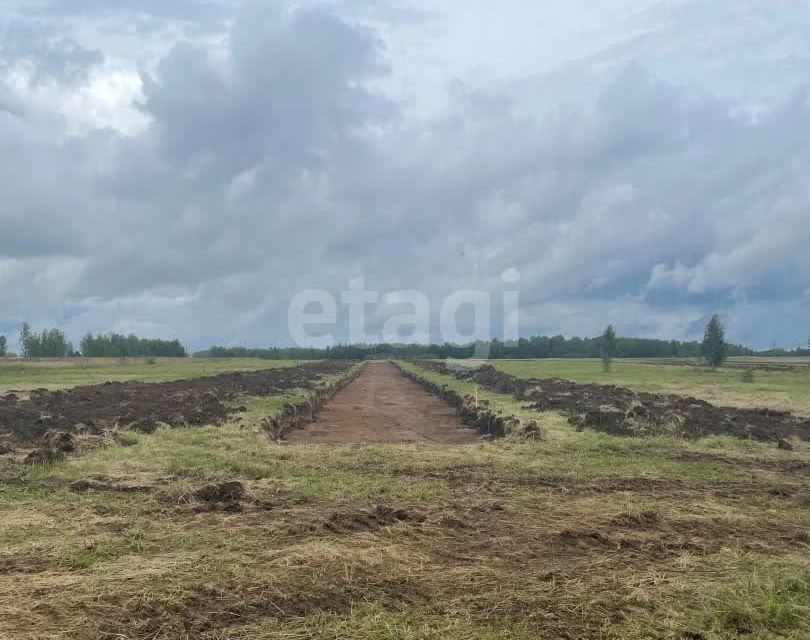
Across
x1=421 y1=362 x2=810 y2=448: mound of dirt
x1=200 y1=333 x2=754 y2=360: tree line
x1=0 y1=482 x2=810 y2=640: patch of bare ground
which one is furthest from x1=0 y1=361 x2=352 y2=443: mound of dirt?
x1=200 y1=333 x2=754 y2=360: tree line

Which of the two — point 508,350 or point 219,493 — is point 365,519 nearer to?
point 219,493

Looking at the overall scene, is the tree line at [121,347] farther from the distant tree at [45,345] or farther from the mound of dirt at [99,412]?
the mound of dirt at [99,412]

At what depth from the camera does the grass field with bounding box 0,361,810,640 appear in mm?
5148

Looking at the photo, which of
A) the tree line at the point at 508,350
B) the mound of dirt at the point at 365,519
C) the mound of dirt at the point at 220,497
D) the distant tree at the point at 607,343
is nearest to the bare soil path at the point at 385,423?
the mound of dirt at the point at 220,497

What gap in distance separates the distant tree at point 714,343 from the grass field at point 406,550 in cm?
5867

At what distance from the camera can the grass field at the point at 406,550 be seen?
203 inches

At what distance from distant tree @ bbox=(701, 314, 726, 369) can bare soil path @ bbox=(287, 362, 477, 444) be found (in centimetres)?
4291

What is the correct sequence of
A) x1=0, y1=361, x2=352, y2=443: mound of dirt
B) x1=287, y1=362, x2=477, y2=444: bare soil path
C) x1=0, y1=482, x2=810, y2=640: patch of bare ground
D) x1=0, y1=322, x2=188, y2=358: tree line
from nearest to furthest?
1. x1=0, y1=482, x2=810, y2=640: patch of bare ground
2. x1=0, y1=361, x2=352, y2=443: mound of dirt
3. x1=287, y1=362, x2=477, y2=444: bare soil path
4. x1=0, y1=322, x2=188, y2=358: tree line

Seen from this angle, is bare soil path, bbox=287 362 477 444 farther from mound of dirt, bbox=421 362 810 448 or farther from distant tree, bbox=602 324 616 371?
distant tree, bbox=602 324 616 371

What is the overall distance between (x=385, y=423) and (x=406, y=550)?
52.4 ft

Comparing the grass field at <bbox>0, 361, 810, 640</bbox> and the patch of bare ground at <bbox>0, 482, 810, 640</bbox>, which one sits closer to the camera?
the grass field at <bbox>0, 361, 810, 640</bbox>

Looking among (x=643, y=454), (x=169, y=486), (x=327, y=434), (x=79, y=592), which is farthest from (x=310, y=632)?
(x=327, y=434)

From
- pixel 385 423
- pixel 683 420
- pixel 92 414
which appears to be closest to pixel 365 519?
pixel 683 420

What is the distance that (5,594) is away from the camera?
5.62m
